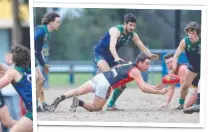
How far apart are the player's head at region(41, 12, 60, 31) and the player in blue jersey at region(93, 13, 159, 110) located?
1.41 feet

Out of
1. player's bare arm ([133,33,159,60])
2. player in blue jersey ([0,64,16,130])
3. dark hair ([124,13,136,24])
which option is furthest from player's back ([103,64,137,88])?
Result: player in blue jersey ([0,64,16,130])

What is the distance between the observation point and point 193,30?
4449 millimetres

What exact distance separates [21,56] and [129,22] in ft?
3.47

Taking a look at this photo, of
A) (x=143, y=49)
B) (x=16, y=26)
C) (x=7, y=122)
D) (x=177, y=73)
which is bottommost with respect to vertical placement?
(x=7, y=122)

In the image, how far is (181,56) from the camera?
452cm

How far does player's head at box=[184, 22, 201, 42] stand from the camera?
4422 mm

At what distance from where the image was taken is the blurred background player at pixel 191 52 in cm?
444

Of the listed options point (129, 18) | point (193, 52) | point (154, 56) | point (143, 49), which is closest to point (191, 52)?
point (193, 52)

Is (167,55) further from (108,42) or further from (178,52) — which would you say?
(108,42)

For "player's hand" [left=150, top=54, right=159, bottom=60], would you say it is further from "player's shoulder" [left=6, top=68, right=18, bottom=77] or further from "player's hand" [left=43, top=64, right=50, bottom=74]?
"player's shoulder" [left=6, top=68, right=18, bottom=77]

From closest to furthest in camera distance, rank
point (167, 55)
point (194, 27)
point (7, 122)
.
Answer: point (194, 27) < point (167, 55) < point (7, 122)

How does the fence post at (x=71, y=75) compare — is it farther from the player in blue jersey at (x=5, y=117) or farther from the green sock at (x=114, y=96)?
the player in blue jersey at (x=5, y=117)

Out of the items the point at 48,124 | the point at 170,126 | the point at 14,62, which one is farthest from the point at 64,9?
the point at 170,126

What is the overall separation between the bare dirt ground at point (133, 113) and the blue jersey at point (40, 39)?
1.04ft
